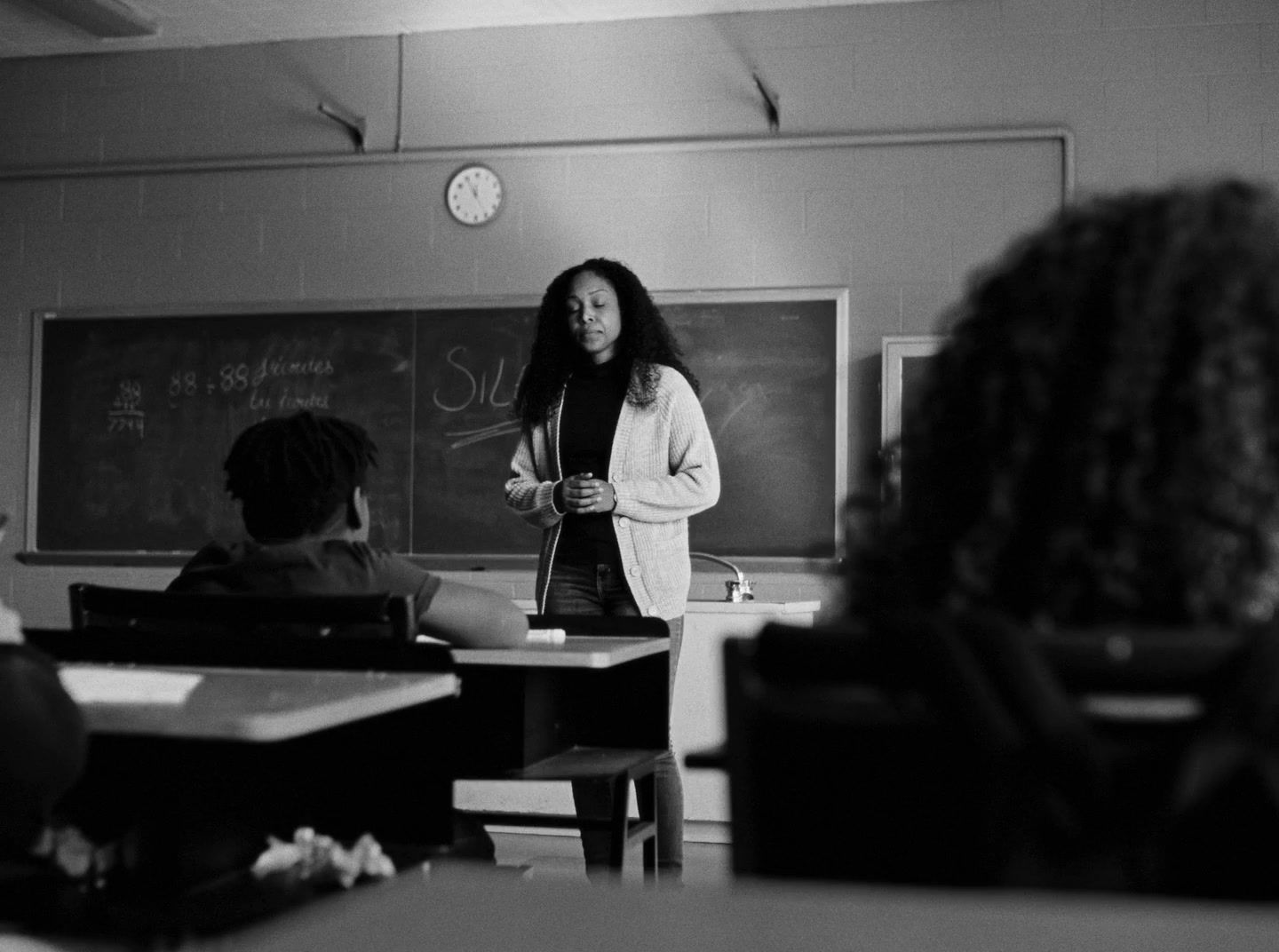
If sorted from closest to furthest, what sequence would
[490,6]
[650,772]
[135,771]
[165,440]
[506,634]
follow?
[135,771]
[506,634]
[650,772]
[490,6]
[165,440]

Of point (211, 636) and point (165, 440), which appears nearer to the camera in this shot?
point (211, 636)

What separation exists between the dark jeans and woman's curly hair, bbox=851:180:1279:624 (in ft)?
5.63

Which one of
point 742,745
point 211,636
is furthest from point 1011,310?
point 211,636

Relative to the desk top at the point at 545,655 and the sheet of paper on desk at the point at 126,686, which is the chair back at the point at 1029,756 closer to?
the sheet of paper on desk at the point at 126,686

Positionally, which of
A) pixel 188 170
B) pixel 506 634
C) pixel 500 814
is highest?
pixel 188 170

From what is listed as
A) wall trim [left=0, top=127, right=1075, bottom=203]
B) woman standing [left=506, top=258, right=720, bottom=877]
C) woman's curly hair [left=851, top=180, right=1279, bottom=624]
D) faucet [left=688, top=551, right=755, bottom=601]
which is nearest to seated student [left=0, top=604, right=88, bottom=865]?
woman's curly hair [left=851, top=180, right=1279, bottom=624]

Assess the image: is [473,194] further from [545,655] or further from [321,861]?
[321,861]

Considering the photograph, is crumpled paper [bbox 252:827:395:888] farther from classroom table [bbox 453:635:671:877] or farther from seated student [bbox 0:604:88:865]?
seated student [bbox 0:604:88:865]

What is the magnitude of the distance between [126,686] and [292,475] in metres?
0.78

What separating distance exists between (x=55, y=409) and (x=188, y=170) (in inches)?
40.4

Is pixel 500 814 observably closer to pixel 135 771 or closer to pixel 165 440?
pixel 135 771

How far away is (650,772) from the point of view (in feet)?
8.32

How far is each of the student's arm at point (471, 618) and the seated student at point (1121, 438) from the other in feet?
4.17

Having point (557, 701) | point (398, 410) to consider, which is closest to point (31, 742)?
point (557, 701)
